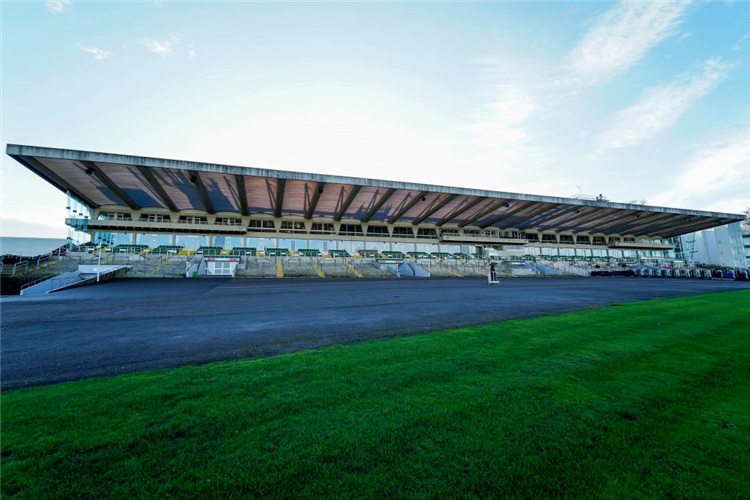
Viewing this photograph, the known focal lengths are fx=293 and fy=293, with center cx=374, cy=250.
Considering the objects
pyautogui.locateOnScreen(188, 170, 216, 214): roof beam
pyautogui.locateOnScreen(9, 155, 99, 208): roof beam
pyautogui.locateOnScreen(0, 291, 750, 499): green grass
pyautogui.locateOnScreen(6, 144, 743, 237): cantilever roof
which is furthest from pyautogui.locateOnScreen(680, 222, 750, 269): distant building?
pyautogui.locateOnScreen(9, 155, 99, 208): roof beam

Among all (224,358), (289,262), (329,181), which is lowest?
(224,358)

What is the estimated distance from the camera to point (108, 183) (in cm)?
3014

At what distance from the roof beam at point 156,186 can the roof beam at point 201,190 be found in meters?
3.41

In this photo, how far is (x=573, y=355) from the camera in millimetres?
4082

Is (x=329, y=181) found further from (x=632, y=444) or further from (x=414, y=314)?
(x=632, y=444)

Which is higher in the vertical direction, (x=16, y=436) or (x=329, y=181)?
(x=329, y=181)

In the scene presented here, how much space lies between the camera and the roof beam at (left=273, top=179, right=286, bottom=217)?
3235 centimetres

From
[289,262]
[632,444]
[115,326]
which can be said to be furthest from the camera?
[289,262]

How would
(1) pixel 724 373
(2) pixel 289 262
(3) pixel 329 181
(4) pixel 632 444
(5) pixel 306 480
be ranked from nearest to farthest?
(5) pixel 306 480
(4) pixel 632 444
(1) pixel 724 373
(3) pixel 329 181
(2) pixel 289 262

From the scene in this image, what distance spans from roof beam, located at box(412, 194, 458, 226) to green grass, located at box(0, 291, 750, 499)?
36.2 metres

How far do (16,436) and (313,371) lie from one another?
2.38 meters

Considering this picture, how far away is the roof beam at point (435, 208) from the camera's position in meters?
38.8

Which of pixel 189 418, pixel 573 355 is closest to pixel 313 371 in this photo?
pixel 189 418

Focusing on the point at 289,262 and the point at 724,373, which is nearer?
the point at 724,373
